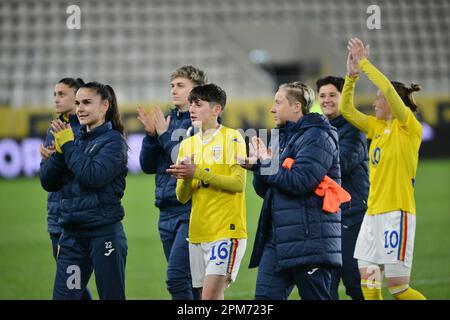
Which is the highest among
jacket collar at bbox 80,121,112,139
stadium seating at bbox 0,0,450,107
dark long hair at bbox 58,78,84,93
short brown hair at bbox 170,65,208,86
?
stadium seating at bbox 0,0,450,107

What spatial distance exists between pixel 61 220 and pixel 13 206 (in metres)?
10.2

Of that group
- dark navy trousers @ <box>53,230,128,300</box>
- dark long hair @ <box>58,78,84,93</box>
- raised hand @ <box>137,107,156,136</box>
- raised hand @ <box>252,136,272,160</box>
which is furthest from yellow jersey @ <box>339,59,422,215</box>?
dark long hair @ <box>58,78,84,93</box>

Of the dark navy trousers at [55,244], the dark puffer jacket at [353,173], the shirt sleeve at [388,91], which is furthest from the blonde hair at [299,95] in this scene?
the dark navy trousers at [55,244]

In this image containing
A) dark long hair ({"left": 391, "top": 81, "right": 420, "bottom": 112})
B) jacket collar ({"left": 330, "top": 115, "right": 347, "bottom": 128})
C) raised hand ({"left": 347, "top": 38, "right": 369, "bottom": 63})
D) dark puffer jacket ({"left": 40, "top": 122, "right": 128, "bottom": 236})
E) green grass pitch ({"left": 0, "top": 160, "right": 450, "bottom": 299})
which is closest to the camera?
dark puffer jacket ({"left": 40, "top": 122, "right": 128, "bottom": 236})

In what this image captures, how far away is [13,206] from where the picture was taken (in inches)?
614

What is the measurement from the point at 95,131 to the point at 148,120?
0.45 m

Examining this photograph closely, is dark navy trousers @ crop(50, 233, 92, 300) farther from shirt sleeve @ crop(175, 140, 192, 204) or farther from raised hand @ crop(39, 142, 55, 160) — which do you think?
shirt sleeve @ crop(175, 140, 192, 204)

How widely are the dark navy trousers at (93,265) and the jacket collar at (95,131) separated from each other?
2.38 ft

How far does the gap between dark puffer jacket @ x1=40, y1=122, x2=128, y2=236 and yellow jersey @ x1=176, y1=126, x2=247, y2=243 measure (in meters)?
0.47

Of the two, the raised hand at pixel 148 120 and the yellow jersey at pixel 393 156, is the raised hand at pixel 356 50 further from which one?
the raised hand at pixel 148 120

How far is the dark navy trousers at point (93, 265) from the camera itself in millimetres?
5664

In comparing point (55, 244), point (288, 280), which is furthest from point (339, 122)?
point (55, 244)

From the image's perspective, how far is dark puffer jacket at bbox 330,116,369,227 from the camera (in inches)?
266

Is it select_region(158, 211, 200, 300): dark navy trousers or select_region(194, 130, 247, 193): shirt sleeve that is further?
select_region(158, 211, 200, 300): dark navy trousers
